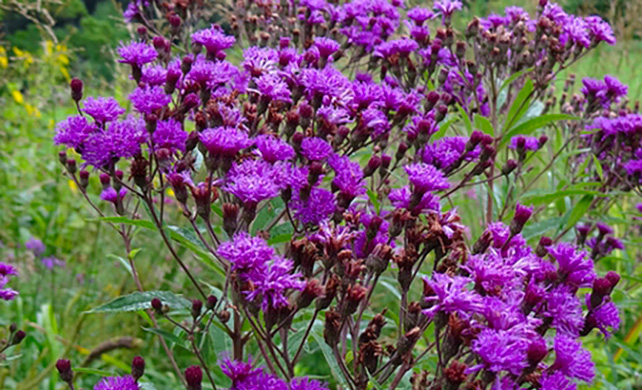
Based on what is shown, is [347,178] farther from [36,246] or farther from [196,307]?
[36,246]

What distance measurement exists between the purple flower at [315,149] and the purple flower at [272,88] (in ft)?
0.55

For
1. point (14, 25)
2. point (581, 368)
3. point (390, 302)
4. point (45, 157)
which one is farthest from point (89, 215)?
point (14, 25)

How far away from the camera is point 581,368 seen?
1.10 m

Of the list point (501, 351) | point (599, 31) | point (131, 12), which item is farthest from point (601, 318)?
point (131, 12)

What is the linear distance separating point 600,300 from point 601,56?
4.58 metres

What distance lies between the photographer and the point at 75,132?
138 cm

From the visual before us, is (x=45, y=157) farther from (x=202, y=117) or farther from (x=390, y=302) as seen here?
(x=202, y=117)

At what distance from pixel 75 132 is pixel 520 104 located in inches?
54.9

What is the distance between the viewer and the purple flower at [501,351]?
38.0 inches

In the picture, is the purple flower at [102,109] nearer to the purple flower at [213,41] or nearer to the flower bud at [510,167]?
the purple flower at [213,41]

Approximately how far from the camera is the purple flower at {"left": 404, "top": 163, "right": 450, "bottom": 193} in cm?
133

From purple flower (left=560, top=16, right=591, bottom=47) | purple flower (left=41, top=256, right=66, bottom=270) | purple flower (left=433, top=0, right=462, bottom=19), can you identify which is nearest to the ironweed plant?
purple flower (left=560, top=16, right=591, bottom=47)

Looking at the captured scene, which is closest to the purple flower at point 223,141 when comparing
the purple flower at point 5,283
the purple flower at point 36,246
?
the purple flower at point 5,283

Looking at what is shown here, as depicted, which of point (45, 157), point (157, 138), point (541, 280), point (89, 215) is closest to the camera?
point (541, 280)
